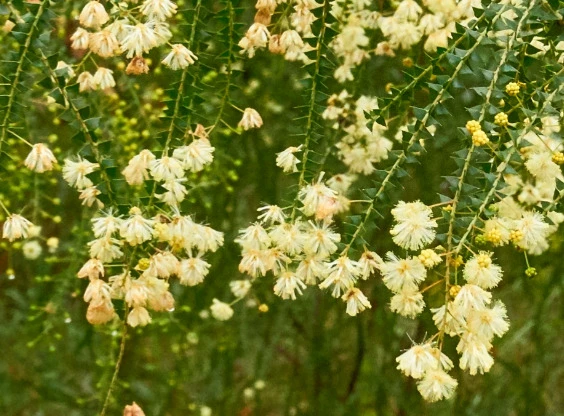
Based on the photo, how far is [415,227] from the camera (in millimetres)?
956

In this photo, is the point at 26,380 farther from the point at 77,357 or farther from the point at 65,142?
the point at 65,142

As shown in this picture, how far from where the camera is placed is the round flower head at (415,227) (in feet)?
3.12

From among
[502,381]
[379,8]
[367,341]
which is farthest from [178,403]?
[379,8]

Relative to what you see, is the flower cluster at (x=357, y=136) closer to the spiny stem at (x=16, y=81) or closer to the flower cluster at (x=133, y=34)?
the flower cluster at (x=133, y=34)

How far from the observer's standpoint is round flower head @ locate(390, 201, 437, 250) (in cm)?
95

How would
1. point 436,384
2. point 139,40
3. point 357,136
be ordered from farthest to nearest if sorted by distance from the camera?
point 357,136 < point 139,40 < point 436,384

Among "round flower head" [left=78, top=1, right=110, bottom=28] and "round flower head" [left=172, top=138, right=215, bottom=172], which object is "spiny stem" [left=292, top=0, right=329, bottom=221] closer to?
"round flower head" [left=172, top=138, right=215, bottom=172]

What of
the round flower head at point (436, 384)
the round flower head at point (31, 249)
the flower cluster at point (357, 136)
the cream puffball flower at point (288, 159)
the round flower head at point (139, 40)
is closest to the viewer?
→ the round flower head at point (436, 384)

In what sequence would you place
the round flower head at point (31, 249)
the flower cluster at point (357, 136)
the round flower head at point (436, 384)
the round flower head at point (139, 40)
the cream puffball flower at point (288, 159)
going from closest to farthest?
the round flower head at point (436, 384) → the round flower head at point (139, 40) → the cream puffball flower at point (288, 159) → the flower cluster at point (357, 136) → the round flower head at point (31, 249)

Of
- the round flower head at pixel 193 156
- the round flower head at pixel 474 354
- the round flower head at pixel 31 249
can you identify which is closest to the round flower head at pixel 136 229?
the round flower head at pixel 193 156

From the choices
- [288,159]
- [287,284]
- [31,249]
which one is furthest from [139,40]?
[31,249]

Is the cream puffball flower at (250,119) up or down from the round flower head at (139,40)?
down

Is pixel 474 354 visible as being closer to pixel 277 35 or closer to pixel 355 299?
pixel 355 299

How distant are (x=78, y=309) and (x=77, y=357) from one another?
0.16m
